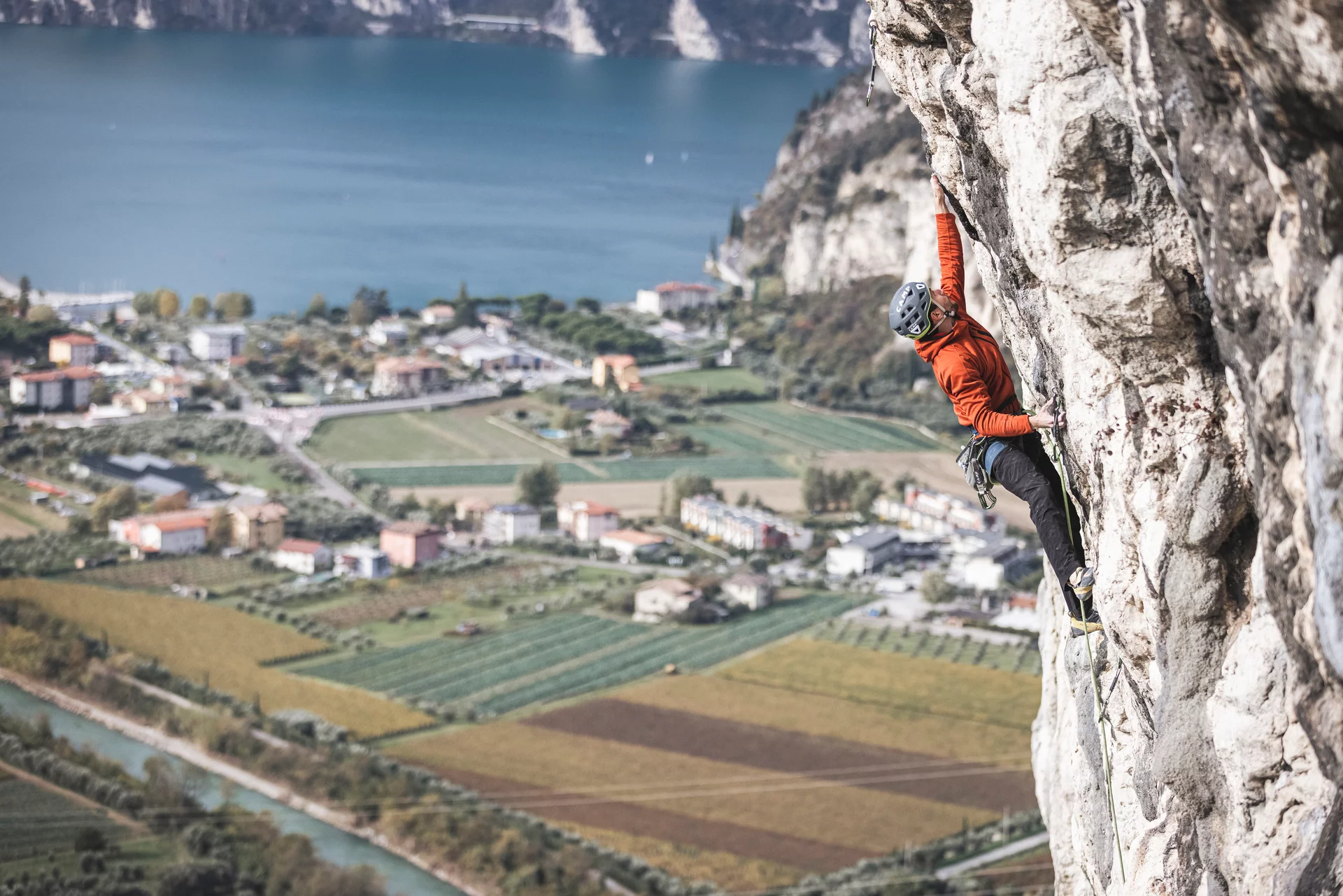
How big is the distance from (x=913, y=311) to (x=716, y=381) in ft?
184

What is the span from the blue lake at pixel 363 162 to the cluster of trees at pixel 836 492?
30.5 meters

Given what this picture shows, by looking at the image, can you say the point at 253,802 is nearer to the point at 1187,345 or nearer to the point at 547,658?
the point at 547,658

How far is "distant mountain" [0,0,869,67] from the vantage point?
389 feet

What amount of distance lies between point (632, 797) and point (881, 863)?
486 centimetres

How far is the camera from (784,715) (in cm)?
3109

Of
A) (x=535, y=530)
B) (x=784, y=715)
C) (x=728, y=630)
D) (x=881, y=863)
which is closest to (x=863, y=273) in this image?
(x=535, y=530)

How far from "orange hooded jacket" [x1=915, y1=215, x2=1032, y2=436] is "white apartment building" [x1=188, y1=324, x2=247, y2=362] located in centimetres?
5596

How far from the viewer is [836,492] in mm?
46500

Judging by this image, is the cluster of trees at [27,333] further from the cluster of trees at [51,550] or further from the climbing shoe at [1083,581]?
the climbing shoe at [1083,581]

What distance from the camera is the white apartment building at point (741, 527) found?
1665 inches

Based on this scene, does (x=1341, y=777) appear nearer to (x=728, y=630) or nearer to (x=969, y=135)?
(x=969, y=135)

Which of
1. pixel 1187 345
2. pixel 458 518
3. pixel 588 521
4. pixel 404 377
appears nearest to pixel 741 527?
pixel 588 521

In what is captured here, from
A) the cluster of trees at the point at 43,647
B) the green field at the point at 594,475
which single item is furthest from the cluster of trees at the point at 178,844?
the green field at the point at 594,475

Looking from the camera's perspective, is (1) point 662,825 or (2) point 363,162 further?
(2) point 363,162
